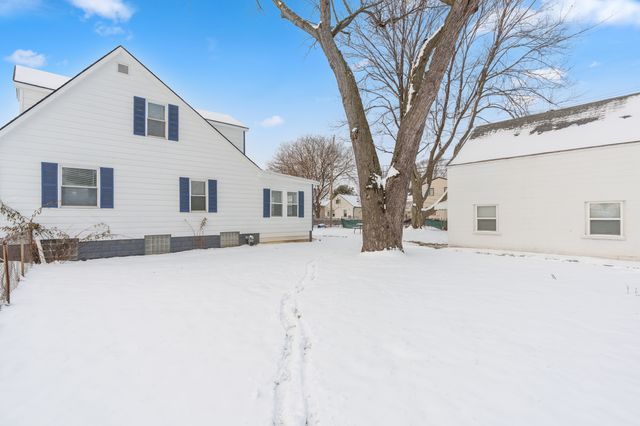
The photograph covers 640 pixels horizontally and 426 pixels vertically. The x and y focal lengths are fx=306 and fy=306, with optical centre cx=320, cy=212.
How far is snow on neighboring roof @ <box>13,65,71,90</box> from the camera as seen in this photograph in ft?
33.3

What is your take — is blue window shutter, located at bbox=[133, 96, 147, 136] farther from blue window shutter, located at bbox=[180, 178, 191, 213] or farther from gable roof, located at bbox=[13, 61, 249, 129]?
gable roof, located at bbox=[13, 61, 249, 129]

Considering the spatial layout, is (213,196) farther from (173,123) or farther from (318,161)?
(318,161)

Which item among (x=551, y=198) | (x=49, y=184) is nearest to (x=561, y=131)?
(x=551, y=198)

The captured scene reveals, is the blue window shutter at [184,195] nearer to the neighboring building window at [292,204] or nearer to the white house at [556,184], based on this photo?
the neighboring building window at [292,204]

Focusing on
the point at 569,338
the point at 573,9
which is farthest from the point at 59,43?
the point at 573,9

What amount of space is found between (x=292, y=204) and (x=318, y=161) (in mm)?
26580

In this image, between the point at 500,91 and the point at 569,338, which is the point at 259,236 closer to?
the point at 569,338

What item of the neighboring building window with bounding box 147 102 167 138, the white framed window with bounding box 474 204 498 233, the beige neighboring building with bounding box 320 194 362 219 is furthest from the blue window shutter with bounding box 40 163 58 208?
the beige neighboring building with bounding box 320 194 362 219

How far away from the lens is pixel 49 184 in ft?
27.4

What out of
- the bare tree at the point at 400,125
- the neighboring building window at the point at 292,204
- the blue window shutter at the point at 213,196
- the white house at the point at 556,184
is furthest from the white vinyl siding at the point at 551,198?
the blue window shutter at the point at 213,196

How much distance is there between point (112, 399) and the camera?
222cm

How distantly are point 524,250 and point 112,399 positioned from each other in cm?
1271

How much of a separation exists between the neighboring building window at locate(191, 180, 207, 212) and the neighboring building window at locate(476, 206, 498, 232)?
1081 cm

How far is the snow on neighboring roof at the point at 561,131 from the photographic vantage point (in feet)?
32.2
